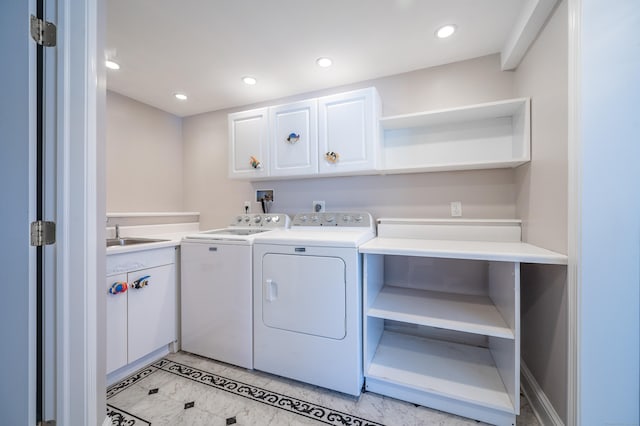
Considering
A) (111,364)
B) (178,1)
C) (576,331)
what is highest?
(178,1)

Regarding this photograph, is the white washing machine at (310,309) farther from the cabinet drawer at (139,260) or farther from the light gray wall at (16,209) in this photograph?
the light gray wall at (16,209)

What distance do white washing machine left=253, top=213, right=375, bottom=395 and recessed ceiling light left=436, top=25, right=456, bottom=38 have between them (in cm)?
145

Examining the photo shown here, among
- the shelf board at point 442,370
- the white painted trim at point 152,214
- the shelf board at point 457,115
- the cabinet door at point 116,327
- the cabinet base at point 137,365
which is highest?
the shelf board at point 457,115

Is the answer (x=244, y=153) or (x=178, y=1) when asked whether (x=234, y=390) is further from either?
(x=178, y=1)

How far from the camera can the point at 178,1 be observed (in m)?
1.38

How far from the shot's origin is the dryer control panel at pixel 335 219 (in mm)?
2111

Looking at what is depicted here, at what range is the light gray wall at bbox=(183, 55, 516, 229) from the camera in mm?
1899

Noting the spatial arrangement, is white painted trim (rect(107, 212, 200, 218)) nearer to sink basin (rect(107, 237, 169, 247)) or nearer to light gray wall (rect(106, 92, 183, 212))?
light gray wall (rect(106, 92, 183, 212))

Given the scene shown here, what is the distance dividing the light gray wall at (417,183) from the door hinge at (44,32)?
180cm

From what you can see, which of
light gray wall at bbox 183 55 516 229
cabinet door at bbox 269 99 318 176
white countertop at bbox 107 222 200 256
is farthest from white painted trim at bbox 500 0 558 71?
white countertop at bbox 107 222 200 256

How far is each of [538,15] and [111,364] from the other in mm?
3283

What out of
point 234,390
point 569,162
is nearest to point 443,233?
point 569,162

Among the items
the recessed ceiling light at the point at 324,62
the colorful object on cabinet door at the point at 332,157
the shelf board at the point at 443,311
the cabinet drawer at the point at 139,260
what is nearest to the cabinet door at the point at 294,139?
the colorful object on cabinet door at the point at 332,157

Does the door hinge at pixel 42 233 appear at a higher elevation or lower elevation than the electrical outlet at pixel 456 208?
lower
